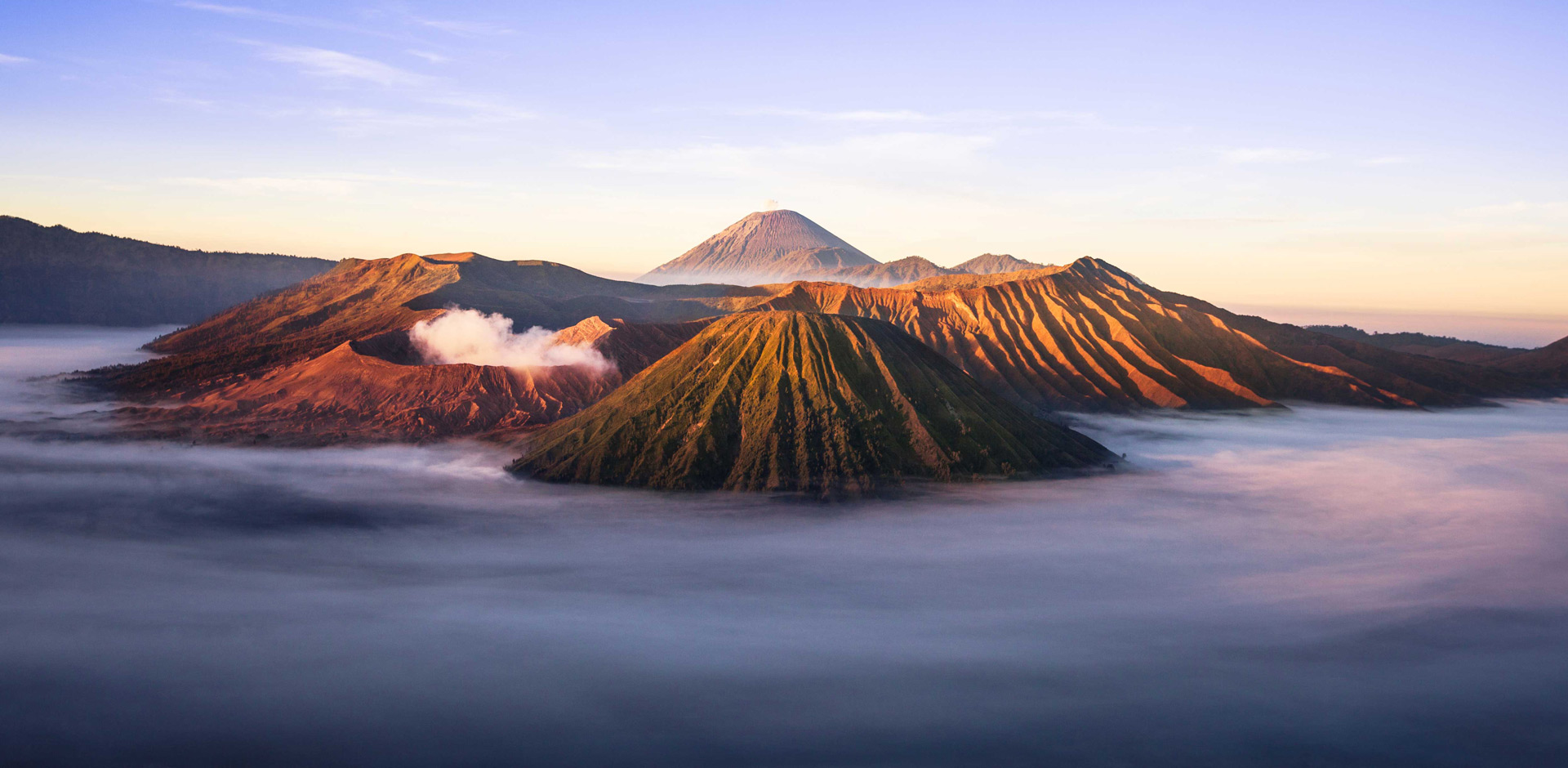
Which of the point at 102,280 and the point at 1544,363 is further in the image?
the point at 102,280

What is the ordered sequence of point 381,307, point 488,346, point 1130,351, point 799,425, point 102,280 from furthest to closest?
point 102,280, point 381,307, point 1130,351, point 488,346, point 799,425

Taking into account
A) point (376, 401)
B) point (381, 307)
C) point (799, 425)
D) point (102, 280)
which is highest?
point (102, 280)

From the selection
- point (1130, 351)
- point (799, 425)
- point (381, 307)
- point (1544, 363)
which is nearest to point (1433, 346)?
point (1544, 363)

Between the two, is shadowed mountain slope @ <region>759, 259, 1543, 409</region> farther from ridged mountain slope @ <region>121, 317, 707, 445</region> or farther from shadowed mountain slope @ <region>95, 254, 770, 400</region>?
ridged mountain slope @ <region>121, 317, 707, 445</region>

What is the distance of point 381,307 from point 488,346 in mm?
51514

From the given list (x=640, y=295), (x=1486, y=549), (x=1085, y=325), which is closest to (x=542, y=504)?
(x=1486, y=549)

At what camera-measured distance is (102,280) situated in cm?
17988

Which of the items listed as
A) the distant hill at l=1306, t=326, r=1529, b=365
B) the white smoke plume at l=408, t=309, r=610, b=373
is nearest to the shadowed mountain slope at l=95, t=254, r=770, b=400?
the white smoke plume at l=408, t=309, r=610, b=373

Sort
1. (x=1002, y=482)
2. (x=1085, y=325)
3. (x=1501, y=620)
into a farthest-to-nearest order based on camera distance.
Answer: (x=1085, y=325) → (x=1002, y=482) → (x=1501, y=620)

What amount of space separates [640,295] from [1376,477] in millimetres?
107926

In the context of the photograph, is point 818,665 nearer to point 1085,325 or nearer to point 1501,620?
point 1501,620

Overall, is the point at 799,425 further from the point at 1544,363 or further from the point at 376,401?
the point at 1544,363

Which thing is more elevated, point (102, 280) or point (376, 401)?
point (102, 280)

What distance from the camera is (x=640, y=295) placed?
145 m
